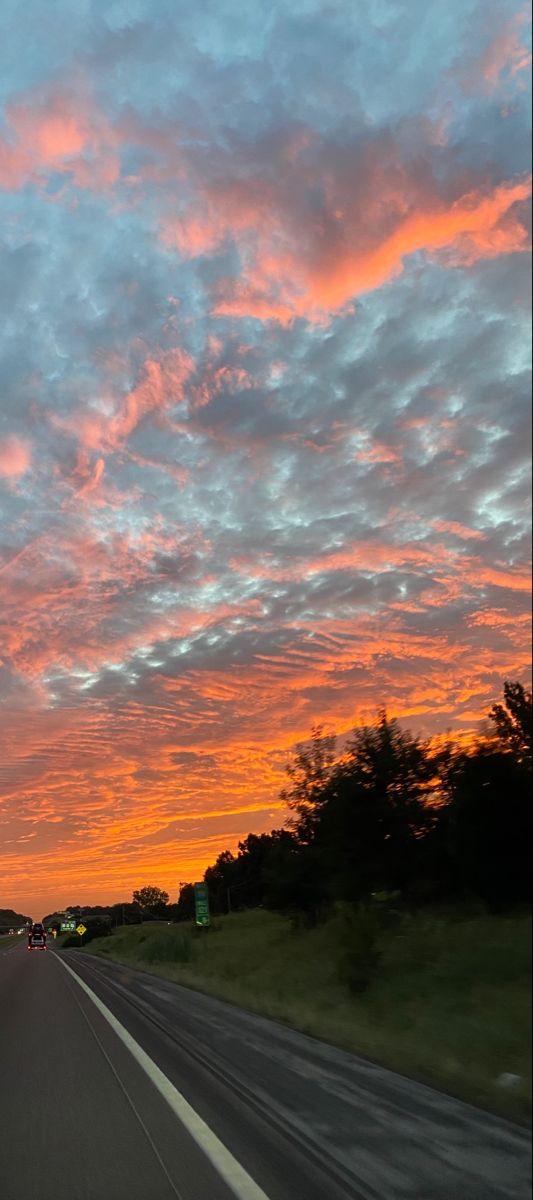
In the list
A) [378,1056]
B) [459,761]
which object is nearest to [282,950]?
[378,1056]

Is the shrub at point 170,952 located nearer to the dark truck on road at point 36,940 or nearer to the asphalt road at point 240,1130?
the asphalt road at point 240,1130

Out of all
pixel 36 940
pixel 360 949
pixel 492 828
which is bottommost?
pixel 36 940

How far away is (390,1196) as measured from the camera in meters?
4.89

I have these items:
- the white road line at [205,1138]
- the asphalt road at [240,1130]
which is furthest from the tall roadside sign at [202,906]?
the white road line at [205,1138]

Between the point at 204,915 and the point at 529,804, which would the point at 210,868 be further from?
the point at 529,804

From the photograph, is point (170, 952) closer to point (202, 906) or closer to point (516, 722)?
point (202, 906)

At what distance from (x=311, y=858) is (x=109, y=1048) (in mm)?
23483

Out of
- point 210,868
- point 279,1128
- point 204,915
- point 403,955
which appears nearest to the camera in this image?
point 279,1128

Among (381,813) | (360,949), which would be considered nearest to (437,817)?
(381,813)

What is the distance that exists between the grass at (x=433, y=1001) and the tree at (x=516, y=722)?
1.32 metres

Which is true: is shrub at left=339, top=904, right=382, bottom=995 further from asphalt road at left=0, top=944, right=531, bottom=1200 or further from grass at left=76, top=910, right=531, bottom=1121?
asphalt road at left=0, top=944, right=531, bottom=1200

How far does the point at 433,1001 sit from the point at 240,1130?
9.31 ft

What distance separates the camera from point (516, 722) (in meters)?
7.31

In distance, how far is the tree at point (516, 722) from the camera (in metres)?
6.72
